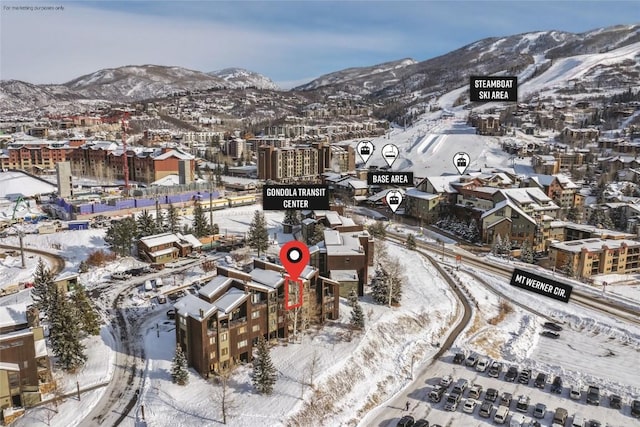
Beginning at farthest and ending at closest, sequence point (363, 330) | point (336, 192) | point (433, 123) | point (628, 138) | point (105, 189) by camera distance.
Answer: point (433, 123)
point (628, 138)
point (336, 192)
point (105, 189)
point (363, 330)

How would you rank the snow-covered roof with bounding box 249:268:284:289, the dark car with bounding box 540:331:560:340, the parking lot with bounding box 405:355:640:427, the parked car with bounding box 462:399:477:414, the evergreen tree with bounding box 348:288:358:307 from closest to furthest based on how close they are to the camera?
1. the parking lot with bounding box 405:355:640:427
2. the parked car with bounding box 462:399:477:414
3. the snow-covered roof with bounding box 249:268:284:289
4. the evergreen tree with bounding box 348:288:358:307
5. the dark car with bounding box 540:331:560:340

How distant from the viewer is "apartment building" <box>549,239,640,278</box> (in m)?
34.4

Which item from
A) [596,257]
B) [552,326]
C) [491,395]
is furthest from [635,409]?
[596,257]

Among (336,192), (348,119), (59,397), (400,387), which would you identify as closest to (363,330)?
(400,387)

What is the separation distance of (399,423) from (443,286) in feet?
44.6

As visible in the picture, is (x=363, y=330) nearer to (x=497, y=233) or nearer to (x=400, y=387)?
(x=400, y=387)

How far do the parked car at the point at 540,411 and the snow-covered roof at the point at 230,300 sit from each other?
11.6 meters

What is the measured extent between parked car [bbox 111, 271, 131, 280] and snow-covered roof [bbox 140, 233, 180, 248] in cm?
252

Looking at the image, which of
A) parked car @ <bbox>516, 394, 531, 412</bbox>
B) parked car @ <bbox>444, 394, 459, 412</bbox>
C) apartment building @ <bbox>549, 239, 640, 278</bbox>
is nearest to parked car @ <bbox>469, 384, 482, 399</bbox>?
parked car @ <bbox>444, 394, 459, 412</bbox>

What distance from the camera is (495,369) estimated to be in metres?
21.2

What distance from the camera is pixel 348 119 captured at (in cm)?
13375

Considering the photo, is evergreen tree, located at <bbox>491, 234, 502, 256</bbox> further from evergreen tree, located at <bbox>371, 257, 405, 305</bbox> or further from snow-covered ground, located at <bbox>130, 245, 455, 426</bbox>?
evergreen tree, located at <bbox>371, 257, 405, 305</bbox>

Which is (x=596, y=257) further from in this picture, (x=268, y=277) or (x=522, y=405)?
(x=268, y=277)

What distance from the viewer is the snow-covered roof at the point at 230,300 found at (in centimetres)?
1908
